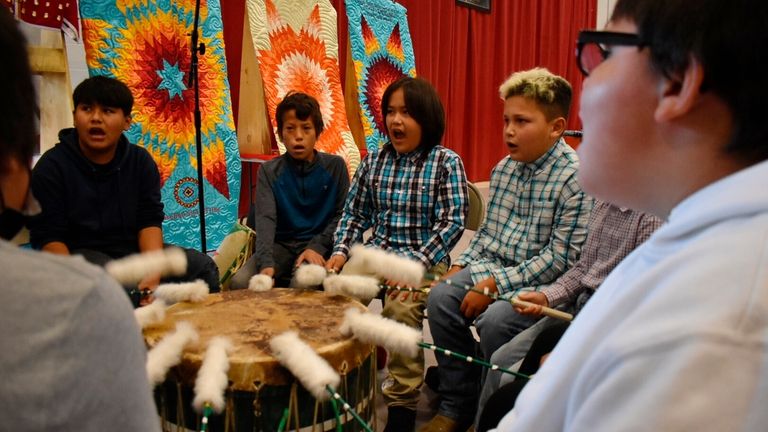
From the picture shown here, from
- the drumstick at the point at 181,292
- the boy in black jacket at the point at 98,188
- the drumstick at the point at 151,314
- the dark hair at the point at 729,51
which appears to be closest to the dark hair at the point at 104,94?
the boy in black jacket at the point at 98,188

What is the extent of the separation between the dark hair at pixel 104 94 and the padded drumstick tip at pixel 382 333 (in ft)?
4.60

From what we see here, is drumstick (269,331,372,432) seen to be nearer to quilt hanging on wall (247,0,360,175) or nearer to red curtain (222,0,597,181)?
quilt hanging on wall (247,0,360,175)

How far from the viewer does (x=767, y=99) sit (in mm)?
490

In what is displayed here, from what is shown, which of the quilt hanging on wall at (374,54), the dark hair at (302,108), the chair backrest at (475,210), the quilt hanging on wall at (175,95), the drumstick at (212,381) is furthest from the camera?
the quilt hanging on wall at (374,54)

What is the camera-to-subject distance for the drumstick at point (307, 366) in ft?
3.49

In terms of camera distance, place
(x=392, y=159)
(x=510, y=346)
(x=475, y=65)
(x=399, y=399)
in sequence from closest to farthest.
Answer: (x=510, y=346) < (x=399, y=399) < (x=392, y=159) < (x=475, y=65)

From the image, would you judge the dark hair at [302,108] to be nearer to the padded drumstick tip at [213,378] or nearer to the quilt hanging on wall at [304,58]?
the quilt hanging on wall at [304,58]

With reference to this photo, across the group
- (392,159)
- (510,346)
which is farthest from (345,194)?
(510,346)

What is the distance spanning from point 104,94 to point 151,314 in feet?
→ 3.86

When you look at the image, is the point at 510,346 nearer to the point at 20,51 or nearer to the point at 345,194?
the point at 345,194

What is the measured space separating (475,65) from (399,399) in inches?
188

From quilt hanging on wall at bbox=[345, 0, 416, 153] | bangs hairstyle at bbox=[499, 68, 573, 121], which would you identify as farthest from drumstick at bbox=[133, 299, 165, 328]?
quilt hanging on wall at bbox=[345, 0, 416, 153]

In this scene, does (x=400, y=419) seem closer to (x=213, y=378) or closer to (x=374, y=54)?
(x=213, y=378)

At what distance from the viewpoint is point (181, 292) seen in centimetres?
142
